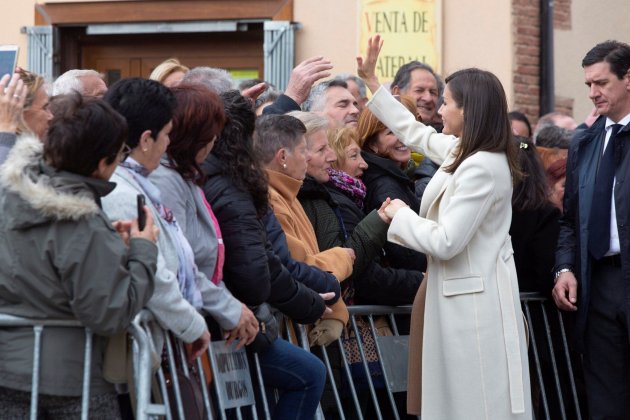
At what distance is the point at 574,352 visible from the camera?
6.92 metres

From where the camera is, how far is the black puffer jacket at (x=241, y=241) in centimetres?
484

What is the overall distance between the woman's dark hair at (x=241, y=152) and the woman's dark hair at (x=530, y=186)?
2019mm

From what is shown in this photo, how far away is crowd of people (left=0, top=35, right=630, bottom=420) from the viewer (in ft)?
13.0

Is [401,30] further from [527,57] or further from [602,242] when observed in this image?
[602,242]

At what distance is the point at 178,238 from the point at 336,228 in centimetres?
162

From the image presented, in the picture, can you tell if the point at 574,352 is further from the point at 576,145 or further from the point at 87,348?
the point at 87,348

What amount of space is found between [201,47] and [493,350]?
750cm

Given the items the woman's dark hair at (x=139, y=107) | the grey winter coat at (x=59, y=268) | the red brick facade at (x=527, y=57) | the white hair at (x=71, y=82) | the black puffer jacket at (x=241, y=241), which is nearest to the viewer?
the grey winter coat at (x=59, y=268)

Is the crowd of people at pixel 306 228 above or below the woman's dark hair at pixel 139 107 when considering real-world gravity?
below

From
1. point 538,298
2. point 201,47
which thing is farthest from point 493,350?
point 201,47

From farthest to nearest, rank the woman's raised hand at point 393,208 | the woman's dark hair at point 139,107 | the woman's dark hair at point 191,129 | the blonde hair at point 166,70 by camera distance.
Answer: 1. the blonde hair at point 166,70
2. the woman's raised hand at point 393,208
3. the woman's dark hair at point 191,129
4. the woman's dark hair at point 139,107

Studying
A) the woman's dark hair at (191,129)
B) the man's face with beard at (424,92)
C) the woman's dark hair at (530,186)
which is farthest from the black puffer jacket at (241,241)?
the man's face with beard at (424,92)

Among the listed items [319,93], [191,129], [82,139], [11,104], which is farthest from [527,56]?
[82,139]

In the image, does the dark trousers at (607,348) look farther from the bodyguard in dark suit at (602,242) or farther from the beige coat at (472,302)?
the beige coat at (472,302)
